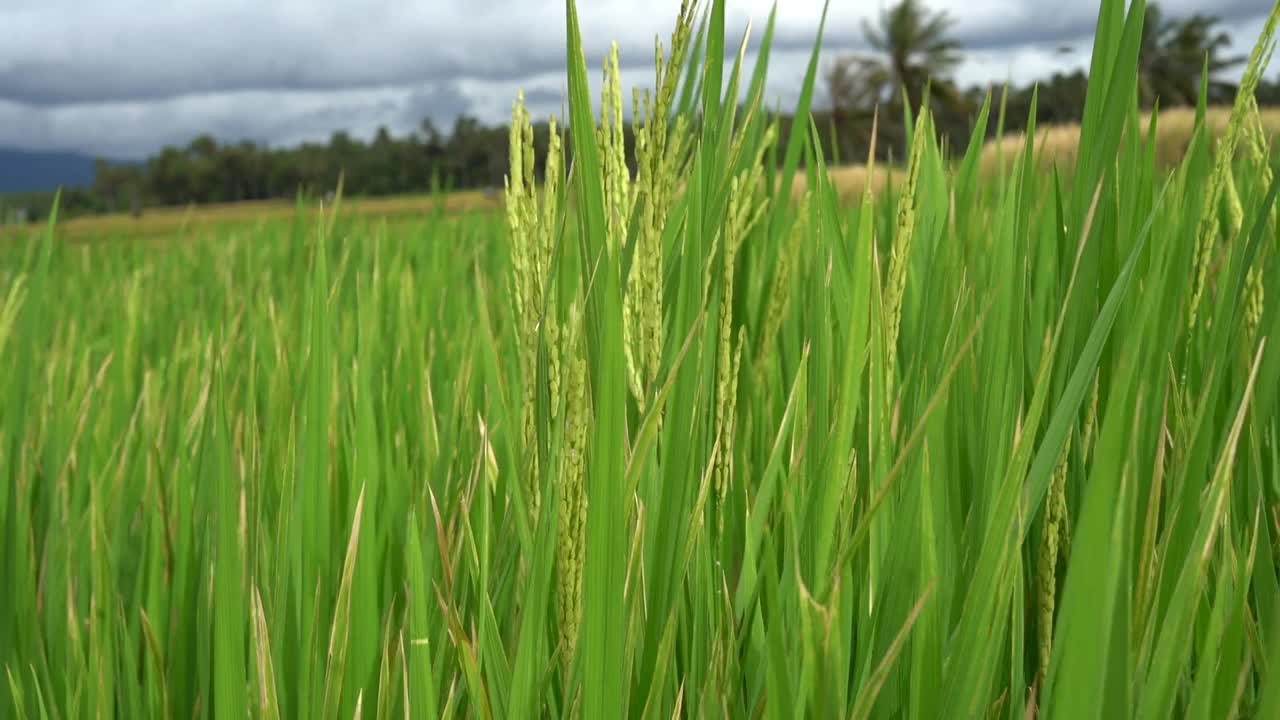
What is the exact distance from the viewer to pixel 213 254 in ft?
12.8

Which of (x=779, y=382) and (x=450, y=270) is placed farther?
(x=450, y=270)

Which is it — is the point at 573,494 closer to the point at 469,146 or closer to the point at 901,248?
the point at 901,248

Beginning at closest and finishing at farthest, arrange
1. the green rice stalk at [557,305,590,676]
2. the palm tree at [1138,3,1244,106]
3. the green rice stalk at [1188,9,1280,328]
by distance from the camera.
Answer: the green rice stalk at [557,305,590,676], the green rice stalk at [1188,9,1280,328], the palm tree at [1138,3,1244,106]

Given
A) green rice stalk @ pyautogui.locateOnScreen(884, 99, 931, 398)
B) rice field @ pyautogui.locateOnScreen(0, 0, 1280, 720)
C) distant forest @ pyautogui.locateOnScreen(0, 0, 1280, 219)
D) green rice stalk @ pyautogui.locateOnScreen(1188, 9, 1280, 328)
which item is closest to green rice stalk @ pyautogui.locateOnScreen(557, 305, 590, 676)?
rice field @ pyautogui.locateOnScreen(0, 0, 1280, 720)

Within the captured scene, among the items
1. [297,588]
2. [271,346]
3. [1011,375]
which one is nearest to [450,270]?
[271,346]

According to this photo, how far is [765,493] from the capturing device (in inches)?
22.0

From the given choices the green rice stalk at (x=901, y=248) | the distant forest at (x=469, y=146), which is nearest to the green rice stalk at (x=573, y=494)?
the green rice stalk at (x=901, y=248)

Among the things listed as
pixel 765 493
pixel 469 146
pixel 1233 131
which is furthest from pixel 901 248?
pixel 469 146

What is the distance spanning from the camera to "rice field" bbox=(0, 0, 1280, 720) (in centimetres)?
44

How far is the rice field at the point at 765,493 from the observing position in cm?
44

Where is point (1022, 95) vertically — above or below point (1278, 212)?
above

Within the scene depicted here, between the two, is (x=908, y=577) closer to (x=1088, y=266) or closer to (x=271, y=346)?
(x=1088, y=266)

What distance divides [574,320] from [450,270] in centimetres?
187

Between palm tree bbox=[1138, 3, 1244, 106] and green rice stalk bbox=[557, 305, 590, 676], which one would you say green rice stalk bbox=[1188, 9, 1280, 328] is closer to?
green rice stalk bbox=[557, 305, 590, 676]
